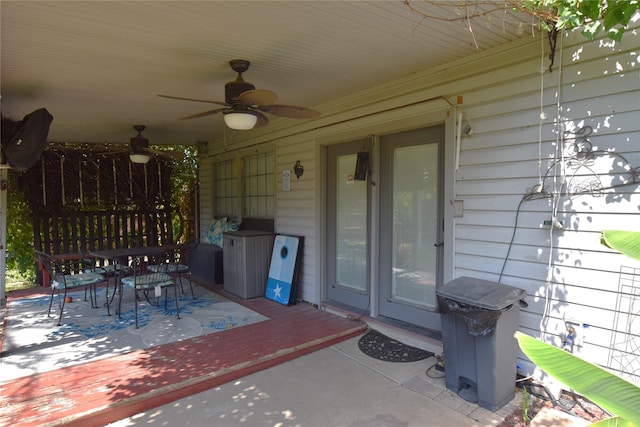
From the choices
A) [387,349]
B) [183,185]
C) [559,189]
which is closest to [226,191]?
[183,185]

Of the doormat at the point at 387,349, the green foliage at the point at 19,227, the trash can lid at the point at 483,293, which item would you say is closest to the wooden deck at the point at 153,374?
the doormat at the point at 387,349

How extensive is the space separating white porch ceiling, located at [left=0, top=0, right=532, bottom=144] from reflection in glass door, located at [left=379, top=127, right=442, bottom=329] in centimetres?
73

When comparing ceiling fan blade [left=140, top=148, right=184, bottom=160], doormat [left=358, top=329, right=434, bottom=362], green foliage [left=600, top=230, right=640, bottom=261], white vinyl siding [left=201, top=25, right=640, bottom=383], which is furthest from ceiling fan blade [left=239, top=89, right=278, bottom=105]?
ceiling fan blade [left=140, top=148, right=184, bottom=160]

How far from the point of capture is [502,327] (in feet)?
8.05

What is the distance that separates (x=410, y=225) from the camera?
3682 millimetres

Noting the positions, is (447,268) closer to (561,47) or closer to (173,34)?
(561,47)

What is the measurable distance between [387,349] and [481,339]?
3.85ft

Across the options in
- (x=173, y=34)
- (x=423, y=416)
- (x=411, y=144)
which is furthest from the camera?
(x=411, y=144)

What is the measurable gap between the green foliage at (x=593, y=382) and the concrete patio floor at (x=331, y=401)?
202cm

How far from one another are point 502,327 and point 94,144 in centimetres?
804

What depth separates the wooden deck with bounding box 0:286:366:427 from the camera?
2.40 m

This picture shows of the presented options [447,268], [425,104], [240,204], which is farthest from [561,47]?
[240,204]

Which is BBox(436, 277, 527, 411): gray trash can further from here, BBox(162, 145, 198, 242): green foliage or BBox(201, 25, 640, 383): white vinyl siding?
BBox(162, 145, 198, 242): green foliage

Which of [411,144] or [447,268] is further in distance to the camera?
[411,144]
